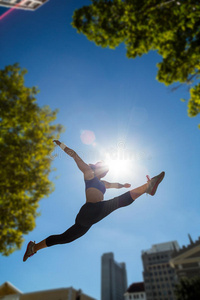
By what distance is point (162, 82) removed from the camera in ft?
36.6

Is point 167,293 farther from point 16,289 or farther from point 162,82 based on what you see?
point 162,82

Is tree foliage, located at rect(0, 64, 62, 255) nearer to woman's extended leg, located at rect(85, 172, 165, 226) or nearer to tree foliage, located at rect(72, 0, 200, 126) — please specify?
tree foliage, located at rect(72, 0, 200, 126)

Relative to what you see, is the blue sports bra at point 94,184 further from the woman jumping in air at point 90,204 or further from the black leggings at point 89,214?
the black leggings at point 89,214

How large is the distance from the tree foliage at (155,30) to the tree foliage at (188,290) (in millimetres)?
29023

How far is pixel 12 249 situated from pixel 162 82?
13471 millimetres

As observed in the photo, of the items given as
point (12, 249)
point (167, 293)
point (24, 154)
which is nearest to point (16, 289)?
point (12, 249)

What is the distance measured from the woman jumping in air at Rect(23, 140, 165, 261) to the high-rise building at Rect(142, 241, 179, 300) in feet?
319

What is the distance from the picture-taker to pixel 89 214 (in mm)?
2383

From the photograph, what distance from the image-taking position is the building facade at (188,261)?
152 feet

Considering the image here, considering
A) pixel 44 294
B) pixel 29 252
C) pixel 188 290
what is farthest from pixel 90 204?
pixel 188 290

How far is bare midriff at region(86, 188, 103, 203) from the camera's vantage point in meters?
2.53

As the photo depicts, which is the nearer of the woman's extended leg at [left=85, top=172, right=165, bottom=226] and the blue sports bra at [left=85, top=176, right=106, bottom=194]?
the woman's extended leg at [left=85, top=172, right=165, bottom=226]

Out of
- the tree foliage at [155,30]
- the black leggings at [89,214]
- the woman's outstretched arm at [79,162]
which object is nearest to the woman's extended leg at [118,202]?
the black leggings at [89,214]

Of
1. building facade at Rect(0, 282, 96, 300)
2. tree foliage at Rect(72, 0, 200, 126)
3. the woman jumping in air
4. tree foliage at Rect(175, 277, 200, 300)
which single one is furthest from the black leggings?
tree foliage at Rect(175, 277, 200, 300)
